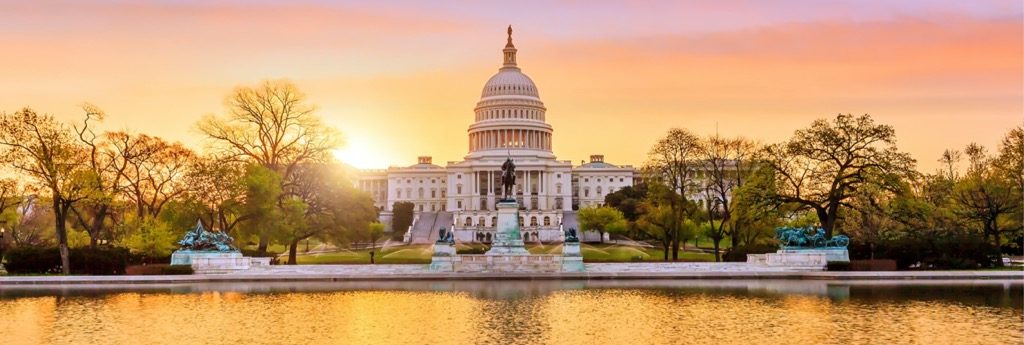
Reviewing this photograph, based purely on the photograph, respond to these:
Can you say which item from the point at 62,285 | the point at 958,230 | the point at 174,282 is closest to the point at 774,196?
the point at 958,230

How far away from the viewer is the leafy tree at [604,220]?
96.7 meters

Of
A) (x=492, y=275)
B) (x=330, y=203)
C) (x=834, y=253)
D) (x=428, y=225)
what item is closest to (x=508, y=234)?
(x=492, y=275)

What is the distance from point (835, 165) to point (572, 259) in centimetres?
1724

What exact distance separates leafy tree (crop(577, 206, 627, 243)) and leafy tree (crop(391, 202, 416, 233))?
3413 centimetres

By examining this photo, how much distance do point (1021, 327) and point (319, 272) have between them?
99.0 feet

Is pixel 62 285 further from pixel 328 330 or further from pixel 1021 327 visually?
pixel 1021 327

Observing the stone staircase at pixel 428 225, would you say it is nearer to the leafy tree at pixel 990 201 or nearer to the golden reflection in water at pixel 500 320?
the leafy tree at pixel 990 201

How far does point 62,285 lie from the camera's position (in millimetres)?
40219

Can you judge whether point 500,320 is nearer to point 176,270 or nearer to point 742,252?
point 176,270

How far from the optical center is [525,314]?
27719mm

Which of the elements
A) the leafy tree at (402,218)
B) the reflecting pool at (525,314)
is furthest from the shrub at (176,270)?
the leafy tree at (402,218)

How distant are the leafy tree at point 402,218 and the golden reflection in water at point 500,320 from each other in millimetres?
95525

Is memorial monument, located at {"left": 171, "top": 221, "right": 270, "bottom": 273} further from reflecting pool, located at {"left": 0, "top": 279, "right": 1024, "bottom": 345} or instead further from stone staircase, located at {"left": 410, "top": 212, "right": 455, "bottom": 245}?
stone staircase, located at {"left": 410, "top": 212, "right": 455, "bottom": 245}

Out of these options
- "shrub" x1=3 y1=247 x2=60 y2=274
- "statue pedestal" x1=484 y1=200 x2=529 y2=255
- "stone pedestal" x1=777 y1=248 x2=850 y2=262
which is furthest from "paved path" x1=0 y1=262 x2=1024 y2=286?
"shrub" x1=3 y1=247 x2=60 y2=274
